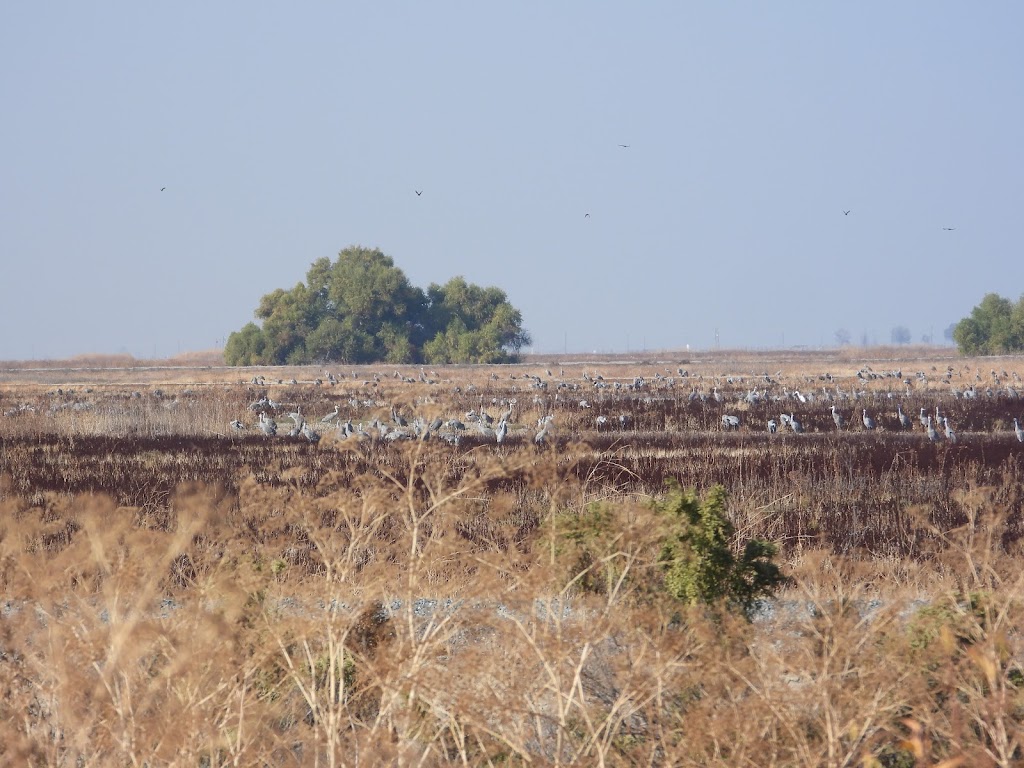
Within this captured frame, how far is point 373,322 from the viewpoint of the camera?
8962cm

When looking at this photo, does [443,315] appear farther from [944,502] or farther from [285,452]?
[944,502]

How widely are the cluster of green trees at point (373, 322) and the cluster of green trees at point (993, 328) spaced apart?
2947 centimetres

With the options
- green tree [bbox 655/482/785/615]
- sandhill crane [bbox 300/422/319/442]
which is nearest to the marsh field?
green tree [bbox 655/482/785/615]

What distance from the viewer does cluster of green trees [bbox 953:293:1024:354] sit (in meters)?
81.8

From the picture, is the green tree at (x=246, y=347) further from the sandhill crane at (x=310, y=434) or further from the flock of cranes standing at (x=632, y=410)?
the sandhill crane at (x=310, y=434)

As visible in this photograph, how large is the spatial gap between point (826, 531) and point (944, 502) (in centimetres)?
305

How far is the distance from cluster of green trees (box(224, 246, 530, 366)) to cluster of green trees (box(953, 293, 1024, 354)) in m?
29.5

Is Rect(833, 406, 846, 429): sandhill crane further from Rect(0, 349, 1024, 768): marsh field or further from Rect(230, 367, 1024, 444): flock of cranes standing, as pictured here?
Rect(0, 349, 1024, 768): marsh field

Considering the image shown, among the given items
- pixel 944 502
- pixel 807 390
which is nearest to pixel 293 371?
pixel 807 390

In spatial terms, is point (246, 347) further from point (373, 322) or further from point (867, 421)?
point (867, 421)

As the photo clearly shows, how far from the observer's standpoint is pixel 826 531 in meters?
14.6

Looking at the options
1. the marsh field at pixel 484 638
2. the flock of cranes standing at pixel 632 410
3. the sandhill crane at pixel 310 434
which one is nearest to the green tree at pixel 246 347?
the flock of cranes standing at pixel 632 410

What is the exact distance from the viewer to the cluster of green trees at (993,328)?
268 feet

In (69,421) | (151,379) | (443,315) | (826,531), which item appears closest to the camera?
(826,531)
